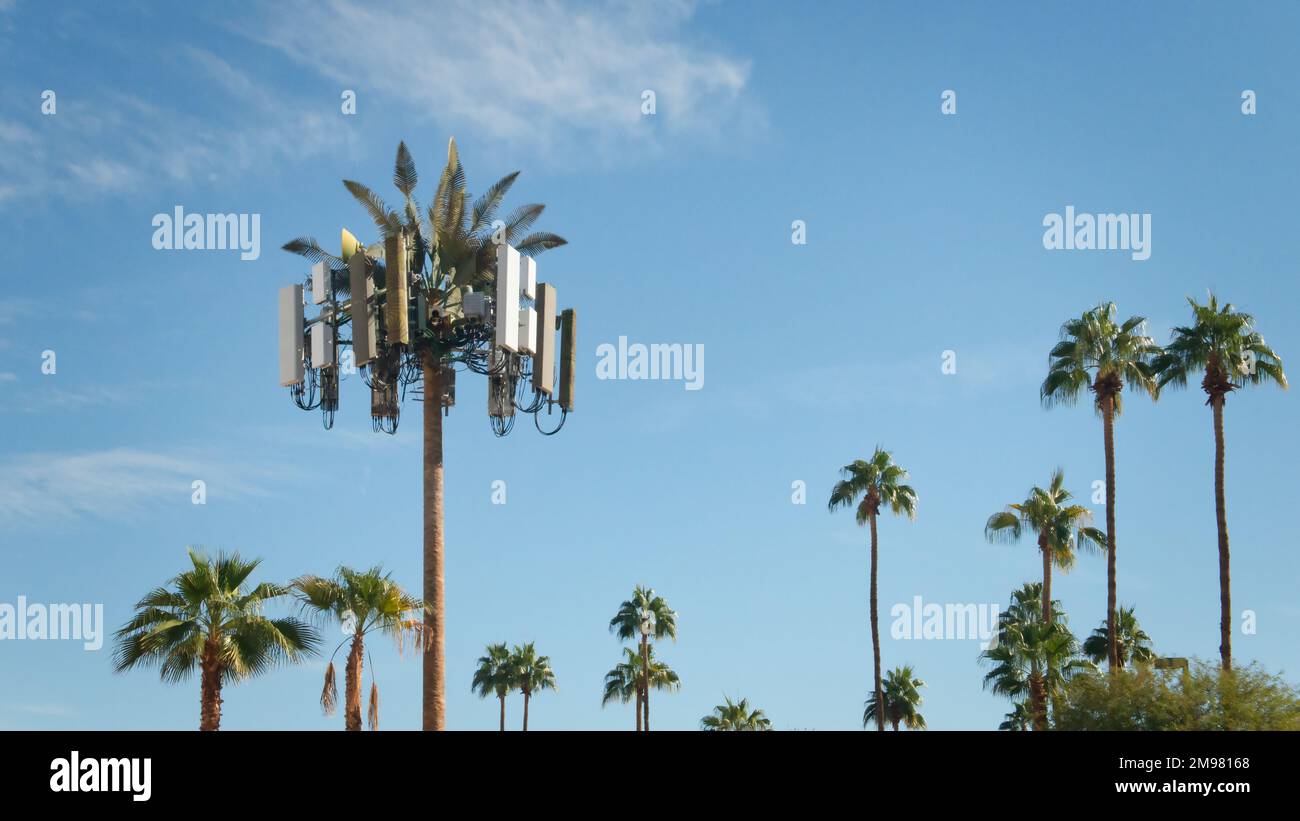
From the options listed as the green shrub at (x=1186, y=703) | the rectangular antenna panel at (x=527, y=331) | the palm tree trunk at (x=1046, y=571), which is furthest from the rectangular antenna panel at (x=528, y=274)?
the palm tree trunk at (x=1046, y=571)

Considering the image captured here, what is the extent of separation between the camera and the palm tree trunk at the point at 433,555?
36.3 meters

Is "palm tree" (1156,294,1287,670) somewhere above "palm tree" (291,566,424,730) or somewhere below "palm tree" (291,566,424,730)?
above

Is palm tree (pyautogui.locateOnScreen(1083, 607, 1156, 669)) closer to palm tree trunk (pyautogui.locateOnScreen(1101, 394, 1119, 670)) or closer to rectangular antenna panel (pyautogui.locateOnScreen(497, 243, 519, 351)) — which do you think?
palm tree trunk (pyautogui.locateOnScreen(1101, 394, 1119, 670))

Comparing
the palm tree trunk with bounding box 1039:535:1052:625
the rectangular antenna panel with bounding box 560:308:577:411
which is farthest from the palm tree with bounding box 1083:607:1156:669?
the rectangular antenna panel with bounding box 560:308:577:411

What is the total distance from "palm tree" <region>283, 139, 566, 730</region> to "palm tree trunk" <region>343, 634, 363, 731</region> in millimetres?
4087

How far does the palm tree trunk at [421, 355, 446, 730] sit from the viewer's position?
3634 centimetres

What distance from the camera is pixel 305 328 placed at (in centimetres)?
4106

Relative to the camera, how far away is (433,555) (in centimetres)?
3791
